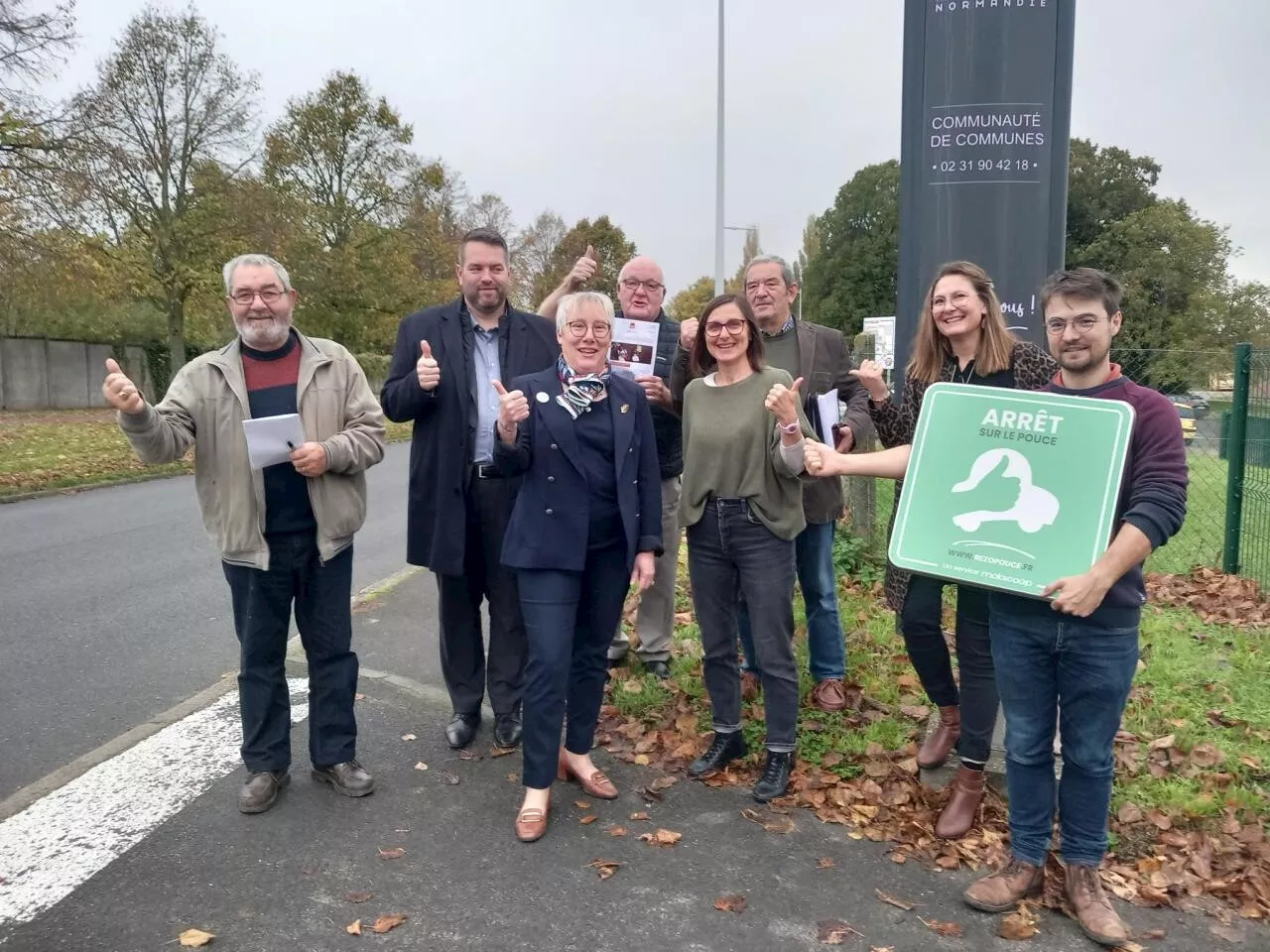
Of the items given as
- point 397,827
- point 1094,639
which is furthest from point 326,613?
point 1094,639

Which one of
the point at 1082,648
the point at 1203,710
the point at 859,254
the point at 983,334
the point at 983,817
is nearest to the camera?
the point at 1082,648

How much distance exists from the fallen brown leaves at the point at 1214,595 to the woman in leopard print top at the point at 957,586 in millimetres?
4077

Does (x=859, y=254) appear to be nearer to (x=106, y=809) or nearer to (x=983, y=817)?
(x=983, y=817)

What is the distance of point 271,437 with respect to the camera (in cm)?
362

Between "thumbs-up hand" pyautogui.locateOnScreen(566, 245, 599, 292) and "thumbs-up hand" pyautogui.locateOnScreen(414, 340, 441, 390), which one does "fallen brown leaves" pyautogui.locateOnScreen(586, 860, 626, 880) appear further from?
"thumbs-up hand" pyautogui.locateOnScreen(566, 245, 599, 292)

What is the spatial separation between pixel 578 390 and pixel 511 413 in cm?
34

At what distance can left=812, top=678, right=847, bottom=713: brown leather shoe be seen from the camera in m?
4.73

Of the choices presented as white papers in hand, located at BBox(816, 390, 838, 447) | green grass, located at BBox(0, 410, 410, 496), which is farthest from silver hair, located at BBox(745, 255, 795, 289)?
green grass, located at BBox(0, 410, 410, 496)

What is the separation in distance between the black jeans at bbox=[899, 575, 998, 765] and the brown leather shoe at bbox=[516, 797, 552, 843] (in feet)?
5.56

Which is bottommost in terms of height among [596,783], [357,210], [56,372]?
[596,783]

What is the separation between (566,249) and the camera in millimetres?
54438

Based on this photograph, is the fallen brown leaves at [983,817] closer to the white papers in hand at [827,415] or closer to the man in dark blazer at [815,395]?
the man in dark blazer at [815,395]

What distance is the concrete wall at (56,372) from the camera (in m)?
27.8

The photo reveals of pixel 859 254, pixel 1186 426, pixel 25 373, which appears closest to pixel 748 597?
pixel 1186 426
